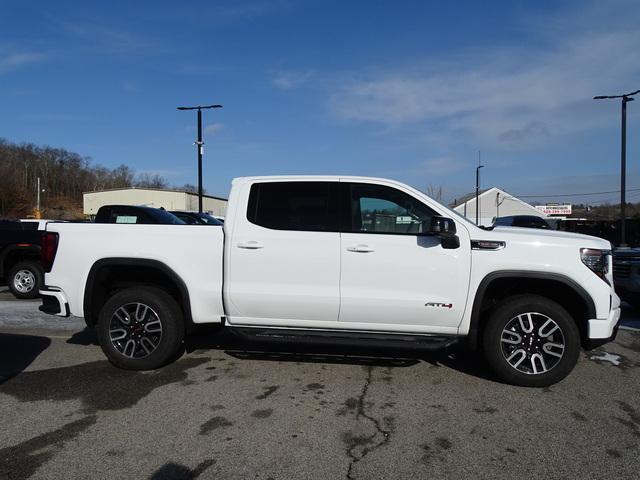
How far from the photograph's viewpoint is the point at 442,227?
4551mm

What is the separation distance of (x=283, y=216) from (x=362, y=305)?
46.3 inches

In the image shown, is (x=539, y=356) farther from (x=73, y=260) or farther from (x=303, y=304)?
(x=73, y=260)

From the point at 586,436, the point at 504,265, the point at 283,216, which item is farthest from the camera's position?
the point at 283,216

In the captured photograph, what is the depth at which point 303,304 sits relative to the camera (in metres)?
4.89

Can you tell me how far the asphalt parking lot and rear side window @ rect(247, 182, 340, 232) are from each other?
1516mm

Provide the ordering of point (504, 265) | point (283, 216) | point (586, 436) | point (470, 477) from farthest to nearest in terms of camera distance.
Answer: point (283, 216) → point (504, 265) → point (586, 436) → point (470, 477)

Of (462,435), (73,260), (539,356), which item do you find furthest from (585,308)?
(73,260)

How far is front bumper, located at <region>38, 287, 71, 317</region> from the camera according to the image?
17.2 ft

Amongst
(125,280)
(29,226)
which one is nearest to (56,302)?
(125,280)

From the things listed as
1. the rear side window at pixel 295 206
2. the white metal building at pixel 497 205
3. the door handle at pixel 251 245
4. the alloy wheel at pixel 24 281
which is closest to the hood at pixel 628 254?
the rear side window at pixel 295 206

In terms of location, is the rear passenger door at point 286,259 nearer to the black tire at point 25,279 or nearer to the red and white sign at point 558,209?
the black tire at point 25,279

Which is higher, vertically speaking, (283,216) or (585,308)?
(283,216)

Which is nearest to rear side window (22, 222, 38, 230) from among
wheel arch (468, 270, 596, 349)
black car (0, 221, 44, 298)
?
black car (0, 221, 44, 298)

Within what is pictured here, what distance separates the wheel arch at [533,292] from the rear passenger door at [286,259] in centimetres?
133
